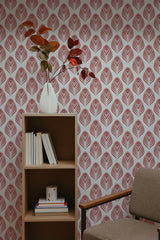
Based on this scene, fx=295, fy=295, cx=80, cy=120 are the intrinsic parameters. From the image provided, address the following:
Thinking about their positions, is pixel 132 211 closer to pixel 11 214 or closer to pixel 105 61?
pixel 11 214

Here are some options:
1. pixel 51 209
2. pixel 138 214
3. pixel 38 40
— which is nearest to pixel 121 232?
pixel 138 214

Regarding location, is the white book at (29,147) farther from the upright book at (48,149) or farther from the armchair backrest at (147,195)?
the armchair backrest at (147,195)

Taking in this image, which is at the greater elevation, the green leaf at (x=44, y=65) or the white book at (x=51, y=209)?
the green leaf at (x=44, y=65)

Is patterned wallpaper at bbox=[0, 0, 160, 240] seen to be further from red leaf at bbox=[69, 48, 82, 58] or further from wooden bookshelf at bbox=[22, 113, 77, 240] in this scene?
red leaf at bbox=[69, 48, 82, 58]

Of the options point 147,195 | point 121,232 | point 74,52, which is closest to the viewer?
point 121,232

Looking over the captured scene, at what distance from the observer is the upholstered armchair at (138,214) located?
6.82 ft

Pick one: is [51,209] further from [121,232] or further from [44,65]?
[44,65]

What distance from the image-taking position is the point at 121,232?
6.91 feet

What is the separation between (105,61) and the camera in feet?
8.82

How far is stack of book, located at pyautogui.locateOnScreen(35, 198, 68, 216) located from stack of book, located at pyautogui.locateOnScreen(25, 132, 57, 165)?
1.10ft

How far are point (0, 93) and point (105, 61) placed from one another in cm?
99

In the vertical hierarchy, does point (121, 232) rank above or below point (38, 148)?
below

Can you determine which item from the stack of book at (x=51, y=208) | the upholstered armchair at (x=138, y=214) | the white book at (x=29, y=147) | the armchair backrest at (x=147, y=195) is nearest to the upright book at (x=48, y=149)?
the white book at (x=29, y=147)

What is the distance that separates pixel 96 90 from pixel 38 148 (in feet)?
2.48
